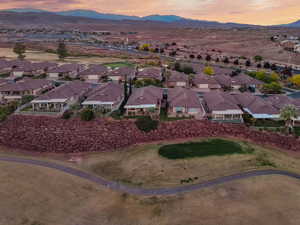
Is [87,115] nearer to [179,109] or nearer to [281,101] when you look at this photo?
[179,109]

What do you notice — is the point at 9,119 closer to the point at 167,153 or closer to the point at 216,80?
the point at 167,153

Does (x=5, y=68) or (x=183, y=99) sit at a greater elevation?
(x=5, y=68)

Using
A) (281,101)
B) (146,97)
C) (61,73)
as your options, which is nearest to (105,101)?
(146,97)

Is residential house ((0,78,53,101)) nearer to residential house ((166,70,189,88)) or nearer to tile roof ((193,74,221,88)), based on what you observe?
residential house ((166,70,189,88))

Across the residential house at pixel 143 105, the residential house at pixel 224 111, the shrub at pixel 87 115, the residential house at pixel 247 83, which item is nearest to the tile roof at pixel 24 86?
the shrub at pixel 87 115

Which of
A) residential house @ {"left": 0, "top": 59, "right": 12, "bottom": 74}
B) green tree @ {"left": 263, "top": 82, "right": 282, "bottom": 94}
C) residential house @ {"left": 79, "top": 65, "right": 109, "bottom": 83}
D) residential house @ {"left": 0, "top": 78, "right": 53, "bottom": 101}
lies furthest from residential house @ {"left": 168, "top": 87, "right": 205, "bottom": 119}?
residential house @ {"left": 0, "top": 59, "right": 12, "bottom": 74}
